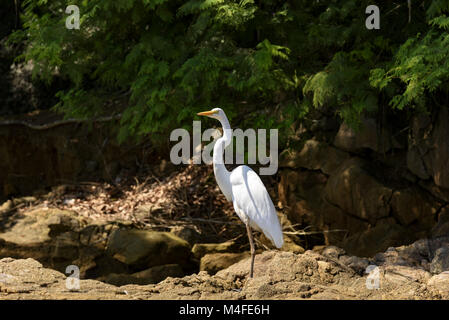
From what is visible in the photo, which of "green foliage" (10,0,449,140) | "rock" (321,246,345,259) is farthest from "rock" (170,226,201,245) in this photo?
"rock" (321,246,345,259)

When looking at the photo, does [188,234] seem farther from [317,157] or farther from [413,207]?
[413,207]

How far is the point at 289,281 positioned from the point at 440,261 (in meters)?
1.79

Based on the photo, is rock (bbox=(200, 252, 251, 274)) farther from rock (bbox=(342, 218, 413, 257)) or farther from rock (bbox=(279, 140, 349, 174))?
rock (bbox=(279, 140, 349, 174))

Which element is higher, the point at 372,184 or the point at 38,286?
the point at 372,184

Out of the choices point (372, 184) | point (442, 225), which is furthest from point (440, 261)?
point (372, 184)

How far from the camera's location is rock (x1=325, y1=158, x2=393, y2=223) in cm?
839

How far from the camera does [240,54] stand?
7.46 meters

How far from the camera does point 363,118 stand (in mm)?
8531

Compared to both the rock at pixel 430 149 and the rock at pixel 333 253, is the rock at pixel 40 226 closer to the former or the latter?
the rock at pixel 333 253

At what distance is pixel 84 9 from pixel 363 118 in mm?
4181

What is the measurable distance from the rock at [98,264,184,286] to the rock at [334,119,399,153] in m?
3.16

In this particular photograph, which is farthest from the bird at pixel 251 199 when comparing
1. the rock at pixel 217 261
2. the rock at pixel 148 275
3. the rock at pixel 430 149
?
the rock at pixel 430 149

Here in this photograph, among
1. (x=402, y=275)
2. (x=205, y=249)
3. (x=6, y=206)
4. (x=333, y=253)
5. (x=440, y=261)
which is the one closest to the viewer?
(x=402, y=275)

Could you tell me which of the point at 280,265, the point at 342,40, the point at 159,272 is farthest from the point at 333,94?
the point at 159,272
